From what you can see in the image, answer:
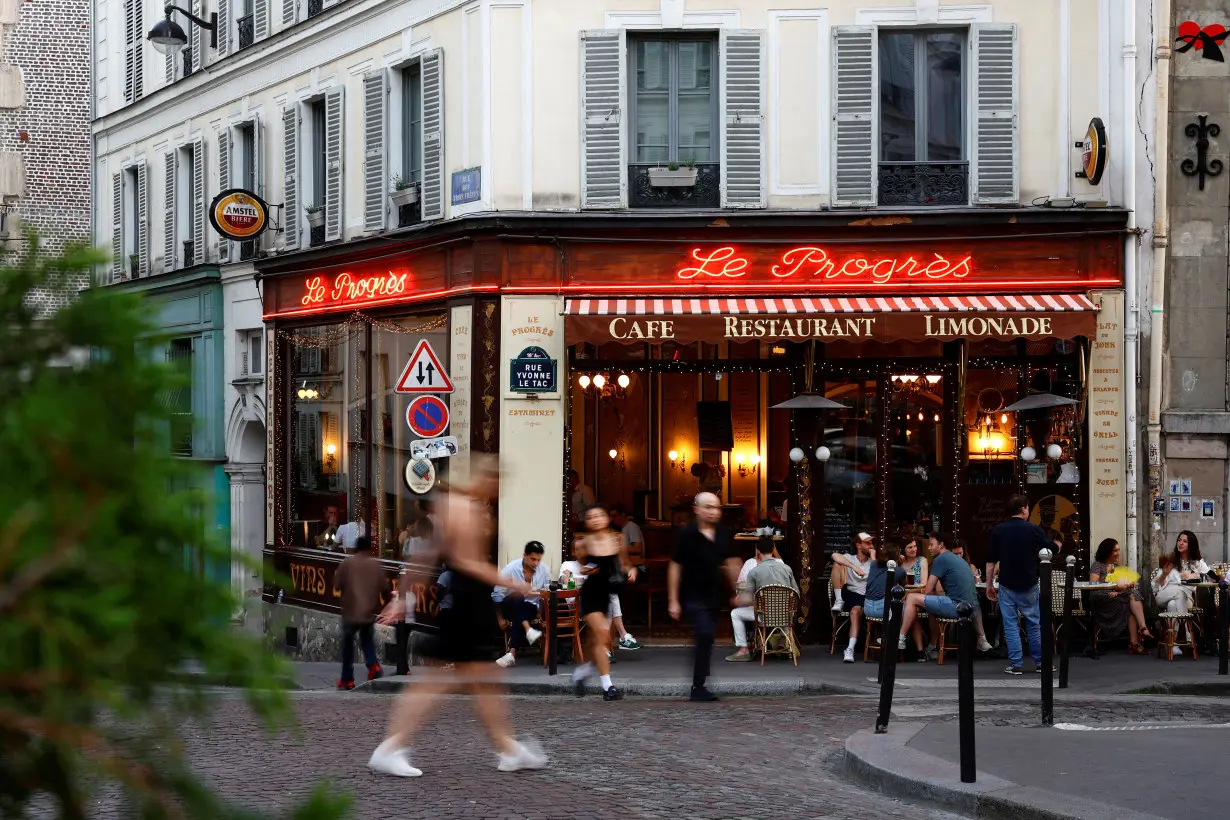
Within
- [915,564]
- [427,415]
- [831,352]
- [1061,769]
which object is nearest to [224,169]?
[427,415]

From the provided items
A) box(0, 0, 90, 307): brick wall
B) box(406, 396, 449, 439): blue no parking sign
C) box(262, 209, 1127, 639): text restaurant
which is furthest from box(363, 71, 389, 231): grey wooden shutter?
box(0, 0, 90, 307): brick wall

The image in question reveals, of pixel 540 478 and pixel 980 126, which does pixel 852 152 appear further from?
pixel 540 478

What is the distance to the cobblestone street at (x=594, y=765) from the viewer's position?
8492 mm

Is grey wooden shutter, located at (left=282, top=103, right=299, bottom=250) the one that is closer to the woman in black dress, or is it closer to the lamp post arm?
the lamp post arm

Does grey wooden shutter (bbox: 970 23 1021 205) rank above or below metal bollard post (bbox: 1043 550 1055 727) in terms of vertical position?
above

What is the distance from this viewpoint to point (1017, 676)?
49.9ft

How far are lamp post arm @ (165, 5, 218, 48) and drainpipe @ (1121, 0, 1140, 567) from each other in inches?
563

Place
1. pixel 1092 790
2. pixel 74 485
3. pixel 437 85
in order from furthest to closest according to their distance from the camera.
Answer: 1. pixel 437 85
2. pixel 1092 790
3. pixel 74 485

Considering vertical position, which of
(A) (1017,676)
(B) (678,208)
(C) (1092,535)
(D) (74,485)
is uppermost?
(B) (678,208)

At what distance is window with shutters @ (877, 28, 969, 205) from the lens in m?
17.8

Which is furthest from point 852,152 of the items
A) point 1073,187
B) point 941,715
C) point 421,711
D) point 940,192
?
point 421,711

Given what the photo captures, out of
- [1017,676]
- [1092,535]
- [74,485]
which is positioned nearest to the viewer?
[74,485]

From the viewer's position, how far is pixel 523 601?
17078 mm

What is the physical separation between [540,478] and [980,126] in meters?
6.30
